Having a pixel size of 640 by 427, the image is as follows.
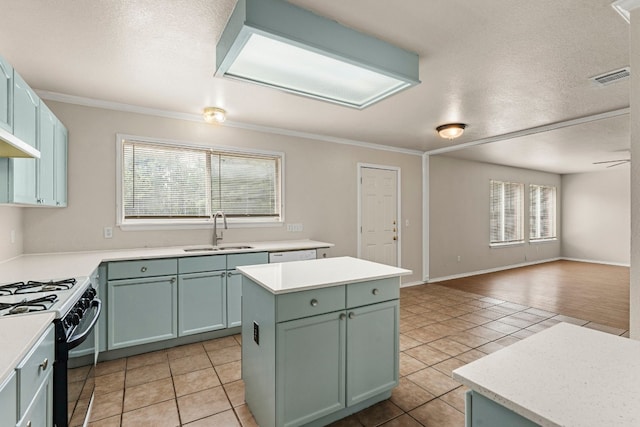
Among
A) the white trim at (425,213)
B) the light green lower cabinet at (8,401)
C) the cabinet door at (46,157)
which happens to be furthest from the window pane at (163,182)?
the white trim at (425,213)

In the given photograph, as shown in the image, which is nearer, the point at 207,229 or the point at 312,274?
the point at 312,274

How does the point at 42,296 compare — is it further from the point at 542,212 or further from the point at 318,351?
the point at 542,212

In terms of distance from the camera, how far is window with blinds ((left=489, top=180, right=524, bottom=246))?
719 cm

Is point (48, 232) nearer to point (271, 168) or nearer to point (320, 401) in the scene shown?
point (271, 168)

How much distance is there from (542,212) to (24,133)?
10.5m

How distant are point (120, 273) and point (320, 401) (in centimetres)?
211

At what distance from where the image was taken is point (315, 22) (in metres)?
1.83

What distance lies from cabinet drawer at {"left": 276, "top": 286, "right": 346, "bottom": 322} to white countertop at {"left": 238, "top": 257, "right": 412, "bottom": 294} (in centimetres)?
5

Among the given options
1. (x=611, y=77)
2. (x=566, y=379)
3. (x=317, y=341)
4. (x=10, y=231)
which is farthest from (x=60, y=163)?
(x=611, y=77)

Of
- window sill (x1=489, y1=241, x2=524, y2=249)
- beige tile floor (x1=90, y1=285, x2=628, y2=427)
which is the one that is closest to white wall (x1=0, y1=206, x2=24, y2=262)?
beige tile floor (x1=90, y1=285, x2=628, y2=427)

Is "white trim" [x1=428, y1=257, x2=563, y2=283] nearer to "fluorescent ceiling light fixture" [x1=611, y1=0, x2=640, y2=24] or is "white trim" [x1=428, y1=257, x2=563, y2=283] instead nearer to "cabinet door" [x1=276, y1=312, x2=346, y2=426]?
"cabinet door" [x1=276, y1=312, x2=346, y2=426]

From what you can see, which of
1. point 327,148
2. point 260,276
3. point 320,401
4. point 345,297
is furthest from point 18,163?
point 327,148

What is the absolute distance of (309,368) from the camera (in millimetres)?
1805

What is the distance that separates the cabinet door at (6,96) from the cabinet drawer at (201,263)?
1.64m
